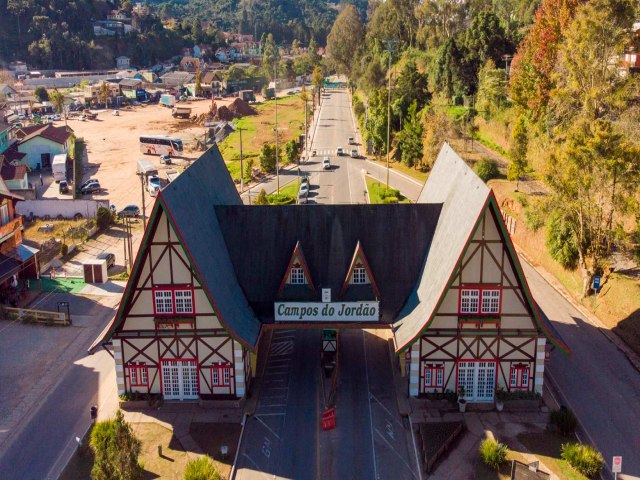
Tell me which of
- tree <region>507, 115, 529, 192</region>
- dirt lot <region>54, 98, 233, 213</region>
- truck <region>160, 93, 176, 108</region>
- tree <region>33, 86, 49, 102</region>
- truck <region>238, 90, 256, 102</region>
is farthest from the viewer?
truck <region>238, 90, 256, 102</region>

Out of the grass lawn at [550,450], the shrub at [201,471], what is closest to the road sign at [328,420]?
the shrub at [201,471]

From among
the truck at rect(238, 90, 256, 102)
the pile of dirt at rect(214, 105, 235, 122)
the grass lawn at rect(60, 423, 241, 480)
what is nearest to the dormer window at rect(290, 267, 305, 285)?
the grass lawn at rect(60, 423, 241, 480)

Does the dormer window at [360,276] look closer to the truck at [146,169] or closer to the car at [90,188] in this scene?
the truck at [146,169]

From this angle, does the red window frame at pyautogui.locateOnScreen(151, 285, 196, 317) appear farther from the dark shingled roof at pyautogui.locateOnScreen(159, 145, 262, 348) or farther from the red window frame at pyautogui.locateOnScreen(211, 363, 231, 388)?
the red window frame at pyautogui.locateOnScreen(211, 363, 231, 388)

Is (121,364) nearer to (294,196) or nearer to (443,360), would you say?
(443,360)

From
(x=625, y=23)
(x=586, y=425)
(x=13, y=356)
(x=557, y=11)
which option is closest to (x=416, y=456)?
(x=586, y=425)

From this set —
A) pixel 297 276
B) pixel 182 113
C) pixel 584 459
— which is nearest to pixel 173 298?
pixel 297 276
